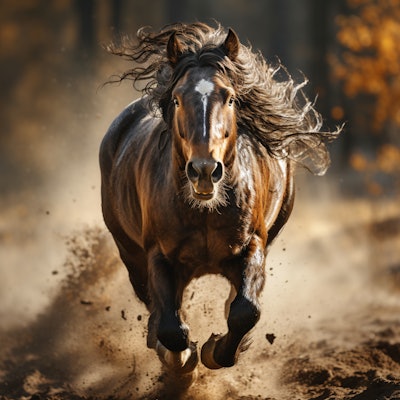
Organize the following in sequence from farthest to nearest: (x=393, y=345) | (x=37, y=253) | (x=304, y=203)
→ (x=304, y=203), (x=37, y=253), (x=393, y=345)

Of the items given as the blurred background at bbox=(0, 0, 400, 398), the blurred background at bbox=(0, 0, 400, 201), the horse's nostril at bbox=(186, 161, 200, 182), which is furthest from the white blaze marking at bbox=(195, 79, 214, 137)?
the blurred background at bbox=(0, 0, 400, 201)

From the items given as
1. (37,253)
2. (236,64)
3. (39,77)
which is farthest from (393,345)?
(39,77)

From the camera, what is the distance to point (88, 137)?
9.89 meters

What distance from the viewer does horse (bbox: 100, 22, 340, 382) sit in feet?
15.0

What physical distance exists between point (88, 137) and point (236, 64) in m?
4.99

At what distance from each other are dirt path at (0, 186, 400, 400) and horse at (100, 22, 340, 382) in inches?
37.4

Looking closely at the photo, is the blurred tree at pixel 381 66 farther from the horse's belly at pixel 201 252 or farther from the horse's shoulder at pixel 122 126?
the horse's belly at pixel 201 252

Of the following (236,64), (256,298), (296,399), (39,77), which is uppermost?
(39,77)

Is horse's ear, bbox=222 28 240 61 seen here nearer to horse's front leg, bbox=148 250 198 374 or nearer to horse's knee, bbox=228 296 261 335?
horse's front leg, bbox=148 250 198 374

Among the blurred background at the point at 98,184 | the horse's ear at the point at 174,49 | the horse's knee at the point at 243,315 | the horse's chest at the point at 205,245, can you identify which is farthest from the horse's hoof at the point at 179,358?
the horse's ear at the point at 174,49

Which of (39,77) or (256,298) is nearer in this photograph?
(256,298)

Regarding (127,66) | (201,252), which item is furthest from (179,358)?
(127,66)

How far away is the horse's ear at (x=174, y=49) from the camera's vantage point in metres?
4.98

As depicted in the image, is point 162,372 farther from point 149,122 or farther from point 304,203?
point 304,203
